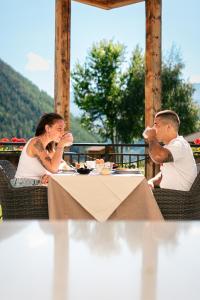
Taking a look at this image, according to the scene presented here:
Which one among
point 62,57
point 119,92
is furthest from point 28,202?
point 119,92

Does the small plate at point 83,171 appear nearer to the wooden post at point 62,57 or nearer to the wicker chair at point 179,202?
the wicker chair at point 179,202

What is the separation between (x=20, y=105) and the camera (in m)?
33.6

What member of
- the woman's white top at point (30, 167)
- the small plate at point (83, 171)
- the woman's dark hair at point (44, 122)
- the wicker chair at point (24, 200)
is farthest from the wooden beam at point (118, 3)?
the wicker chair at point (24, 200)

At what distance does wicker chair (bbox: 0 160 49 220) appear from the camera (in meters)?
3.45

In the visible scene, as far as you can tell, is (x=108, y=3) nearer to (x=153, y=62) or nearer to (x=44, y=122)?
(x=153, y=62)

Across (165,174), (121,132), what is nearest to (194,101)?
(121,132)

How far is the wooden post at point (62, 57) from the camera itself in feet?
21.8

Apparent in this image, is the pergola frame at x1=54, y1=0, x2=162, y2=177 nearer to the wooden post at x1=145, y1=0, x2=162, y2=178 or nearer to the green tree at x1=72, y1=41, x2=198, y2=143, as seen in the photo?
the wooden post at x1=145, y1=0, x2=162, y2=178

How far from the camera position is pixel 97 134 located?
30703mm

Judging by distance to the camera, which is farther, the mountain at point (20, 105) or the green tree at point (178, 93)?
the mountain at point (20, 105)

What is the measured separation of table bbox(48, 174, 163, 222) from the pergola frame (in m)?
3.34

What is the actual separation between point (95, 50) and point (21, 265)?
31.0 metres

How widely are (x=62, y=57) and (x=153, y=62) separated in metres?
1.23

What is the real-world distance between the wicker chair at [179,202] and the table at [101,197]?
0.12 m
